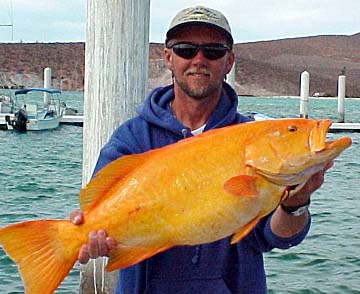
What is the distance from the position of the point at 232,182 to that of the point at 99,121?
7.99 ft

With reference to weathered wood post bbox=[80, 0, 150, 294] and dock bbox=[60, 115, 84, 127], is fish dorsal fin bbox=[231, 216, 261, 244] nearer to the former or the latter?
weathered wood post bbox=[80, 0, 150, 294]

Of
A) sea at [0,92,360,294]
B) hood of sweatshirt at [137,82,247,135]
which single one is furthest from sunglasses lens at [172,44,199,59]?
sea at [0,92,360,294]

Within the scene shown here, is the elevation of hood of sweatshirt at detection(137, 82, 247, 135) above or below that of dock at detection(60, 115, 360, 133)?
above

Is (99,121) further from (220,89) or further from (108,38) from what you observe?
(220,89)

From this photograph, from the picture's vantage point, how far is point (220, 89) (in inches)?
133

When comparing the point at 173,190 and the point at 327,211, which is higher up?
the point at 173,190

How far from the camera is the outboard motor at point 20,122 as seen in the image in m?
26.3

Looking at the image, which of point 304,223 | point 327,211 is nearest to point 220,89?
point 304,223

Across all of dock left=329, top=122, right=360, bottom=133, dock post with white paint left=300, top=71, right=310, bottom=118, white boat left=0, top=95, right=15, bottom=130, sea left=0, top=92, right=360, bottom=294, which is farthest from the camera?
dock post with white paint left=300, top=71, right=310, bottom=118

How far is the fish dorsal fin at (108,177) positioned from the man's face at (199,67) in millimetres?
394

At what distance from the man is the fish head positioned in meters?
0.46

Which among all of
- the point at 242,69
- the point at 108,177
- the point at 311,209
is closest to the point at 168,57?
the point at 108,177

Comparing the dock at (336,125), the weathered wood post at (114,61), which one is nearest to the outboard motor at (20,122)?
the dock at (336,125)

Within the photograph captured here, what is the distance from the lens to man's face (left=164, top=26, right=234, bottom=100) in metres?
3.26
